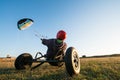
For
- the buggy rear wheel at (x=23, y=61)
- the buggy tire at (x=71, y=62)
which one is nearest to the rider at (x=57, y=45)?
the buggy rear wheel at (x=23, y=61)

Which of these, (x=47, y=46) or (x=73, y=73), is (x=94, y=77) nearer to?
(x=73, y=73)

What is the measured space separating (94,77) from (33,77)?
3192 mm

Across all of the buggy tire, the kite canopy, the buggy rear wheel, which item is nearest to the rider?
the buggy rear wheel

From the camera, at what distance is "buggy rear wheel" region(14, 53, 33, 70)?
13.9 meters

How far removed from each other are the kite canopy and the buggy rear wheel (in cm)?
156

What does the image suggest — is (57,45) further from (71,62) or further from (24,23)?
(71,62)

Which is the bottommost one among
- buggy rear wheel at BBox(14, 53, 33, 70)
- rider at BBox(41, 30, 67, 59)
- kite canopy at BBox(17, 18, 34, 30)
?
buggy rear wheel at BBox(14, 53, 33, 70)

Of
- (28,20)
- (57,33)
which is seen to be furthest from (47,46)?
(28,20)

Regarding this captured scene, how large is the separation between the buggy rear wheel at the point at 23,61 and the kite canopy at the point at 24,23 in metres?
1.56

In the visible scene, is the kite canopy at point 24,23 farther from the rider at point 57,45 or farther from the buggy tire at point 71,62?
the buggy tire at point 71,62

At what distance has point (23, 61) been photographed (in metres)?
14.2

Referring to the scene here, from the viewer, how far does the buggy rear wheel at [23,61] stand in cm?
1388

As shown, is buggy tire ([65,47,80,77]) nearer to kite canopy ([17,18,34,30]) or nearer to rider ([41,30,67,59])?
rider ([41,30,67,59])

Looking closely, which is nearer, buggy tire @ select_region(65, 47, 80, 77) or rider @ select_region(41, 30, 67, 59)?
buggy tire @ select_region(65, 47, 80, 77)
